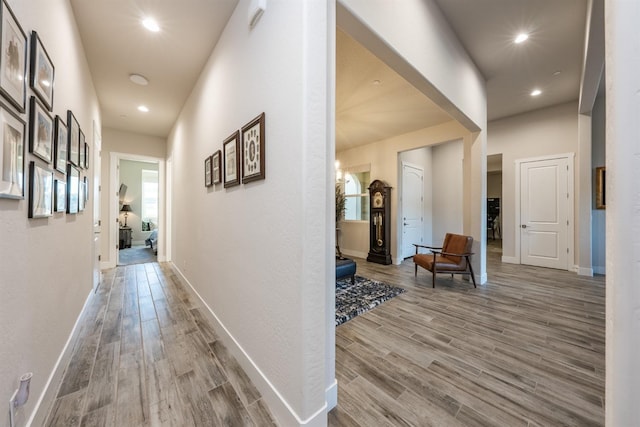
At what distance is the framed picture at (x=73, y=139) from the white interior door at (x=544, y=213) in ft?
22.4

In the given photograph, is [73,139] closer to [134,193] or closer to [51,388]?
[51,388]

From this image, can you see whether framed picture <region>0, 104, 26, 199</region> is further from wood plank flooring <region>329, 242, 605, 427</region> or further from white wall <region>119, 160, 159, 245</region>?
white wall <region>119, 160, 159, 245</region>

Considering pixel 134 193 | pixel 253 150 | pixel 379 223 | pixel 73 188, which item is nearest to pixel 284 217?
pixel 253 150

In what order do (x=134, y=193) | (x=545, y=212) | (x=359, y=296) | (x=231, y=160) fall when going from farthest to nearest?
(x=134, y=193) → (x=545, y=212) → (x=359, y=296) → (x=231, y=160)

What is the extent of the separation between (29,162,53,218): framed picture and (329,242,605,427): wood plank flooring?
194 cm

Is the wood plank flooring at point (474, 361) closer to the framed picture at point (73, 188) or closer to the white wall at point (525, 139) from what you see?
the white wall at point (525, 139)

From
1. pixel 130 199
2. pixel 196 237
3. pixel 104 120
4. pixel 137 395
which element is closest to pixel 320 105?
pixel 137 395

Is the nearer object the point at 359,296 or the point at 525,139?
the point at 359,296

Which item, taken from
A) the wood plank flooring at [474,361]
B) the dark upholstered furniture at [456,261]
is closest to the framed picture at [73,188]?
the wood plank flooring at [474,361]

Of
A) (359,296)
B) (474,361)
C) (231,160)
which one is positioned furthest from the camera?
(359,296)

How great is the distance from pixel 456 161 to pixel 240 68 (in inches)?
228

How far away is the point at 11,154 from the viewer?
1.00m

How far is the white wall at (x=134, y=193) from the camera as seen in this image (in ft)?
24.9

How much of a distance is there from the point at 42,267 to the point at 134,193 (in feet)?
25.5
